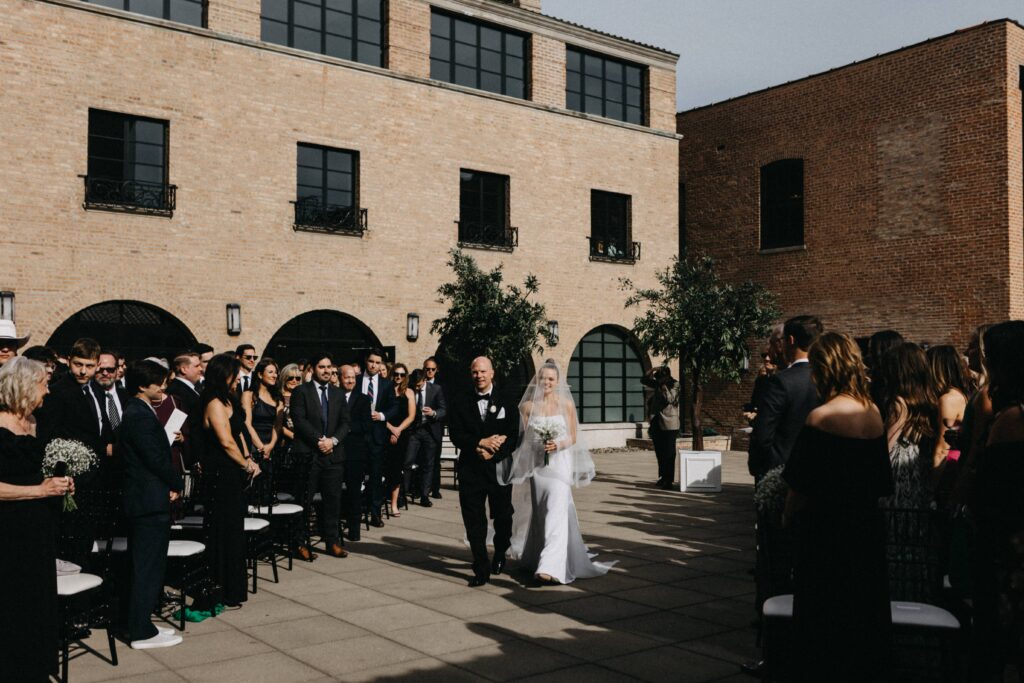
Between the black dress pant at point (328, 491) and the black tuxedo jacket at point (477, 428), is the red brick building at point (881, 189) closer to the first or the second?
the black tuxedo jacket at point (477, 428)

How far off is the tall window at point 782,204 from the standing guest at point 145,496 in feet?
69.8

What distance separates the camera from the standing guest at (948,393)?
646cm

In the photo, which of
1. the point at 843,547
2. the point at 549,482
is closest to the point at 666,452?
the point at 549,482

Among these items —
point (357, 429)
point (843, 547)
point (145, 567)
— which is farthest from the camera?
point (357, 429)

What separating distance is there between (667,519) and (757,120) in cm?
1686

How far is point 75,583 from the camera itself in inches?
215

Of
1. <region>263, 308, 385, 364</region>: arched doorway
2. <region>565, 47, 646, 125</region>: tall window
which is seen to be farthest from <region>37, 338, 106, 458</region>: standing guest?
<region>565, 47, 646, 125</region>: tall window

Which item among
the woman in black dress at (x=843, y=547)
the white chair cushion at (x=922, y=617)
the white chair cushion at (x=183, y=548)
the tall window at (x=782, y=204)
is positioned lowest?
the white chair cushion at (x=183, y=548)

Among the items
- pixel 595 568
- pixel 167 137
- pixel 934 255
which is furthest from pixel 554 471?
pixel 934 255

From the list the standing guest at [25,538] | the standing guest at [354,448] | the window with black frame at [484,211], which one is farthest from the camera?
the window with black frame at [484,211]

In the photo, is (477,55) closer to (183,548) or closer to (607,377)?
(607,377)

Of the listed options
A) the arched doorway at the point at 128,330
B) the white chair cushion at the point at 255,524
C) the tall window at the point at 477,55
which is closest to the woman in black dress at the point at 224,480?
the white chair cushion at the point at 255,524

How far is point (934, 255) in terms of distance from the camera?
21.5 meters

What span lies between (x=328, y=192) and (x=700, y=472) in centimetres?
990
